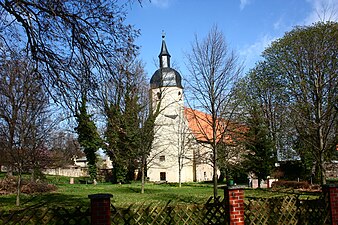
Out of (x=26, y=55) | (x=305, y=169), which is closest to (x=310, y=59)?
(x=305, y=169)

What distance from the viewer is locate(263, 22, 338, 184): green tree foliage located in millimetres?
19375

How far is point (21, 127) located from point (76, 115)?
27.6 ft

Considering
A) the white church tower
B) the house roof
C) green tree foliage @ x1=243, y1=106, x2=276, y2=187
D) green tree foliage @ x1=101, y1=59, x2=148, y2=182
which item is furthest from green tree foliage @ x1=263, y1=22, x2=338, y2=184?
the white church tower

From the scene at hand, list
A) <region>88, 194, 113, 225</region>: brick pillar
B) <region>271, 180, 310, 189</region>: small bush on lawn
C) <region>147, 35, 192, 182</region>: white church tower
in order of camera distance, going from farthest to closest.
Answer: <region>147, 35, 192, 182</region>: white church tower, <region>271, 180, 310, 189</region>: small bush on lawn, <region>88, 194, 113, 225</region>: brick pillar

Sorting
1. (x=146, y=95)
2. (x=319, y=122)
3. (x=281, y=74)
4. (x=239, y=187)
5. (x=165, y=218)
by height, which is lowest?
(x=165, y=218)

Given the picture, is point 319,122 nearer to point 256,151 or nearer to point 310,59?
point 310,59

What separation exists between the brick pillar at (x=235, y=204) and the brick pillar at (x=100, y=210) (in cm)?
274

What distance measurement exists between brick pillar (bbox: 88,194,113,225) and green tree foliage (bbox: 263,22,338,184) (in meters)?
15.2

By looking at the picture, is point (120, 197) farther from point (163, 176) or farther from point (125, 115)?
point (163, 176)

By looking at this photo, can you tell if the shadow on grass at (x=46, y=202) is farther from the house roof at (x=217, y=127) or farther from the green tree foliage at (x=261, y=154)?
the green tree foliage at (x=261, y=154)

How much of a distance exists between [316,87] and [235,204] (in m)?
15.0

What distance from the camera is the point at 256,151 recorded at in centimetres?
3072

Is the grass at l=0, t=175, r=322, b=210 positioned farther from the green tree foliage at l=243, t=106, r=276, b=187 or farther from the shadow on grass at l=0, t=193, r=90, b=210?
the green tree foliage at l=243, t=106, r=276, b=187

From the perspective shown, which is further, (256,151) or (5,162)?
(256,151)
